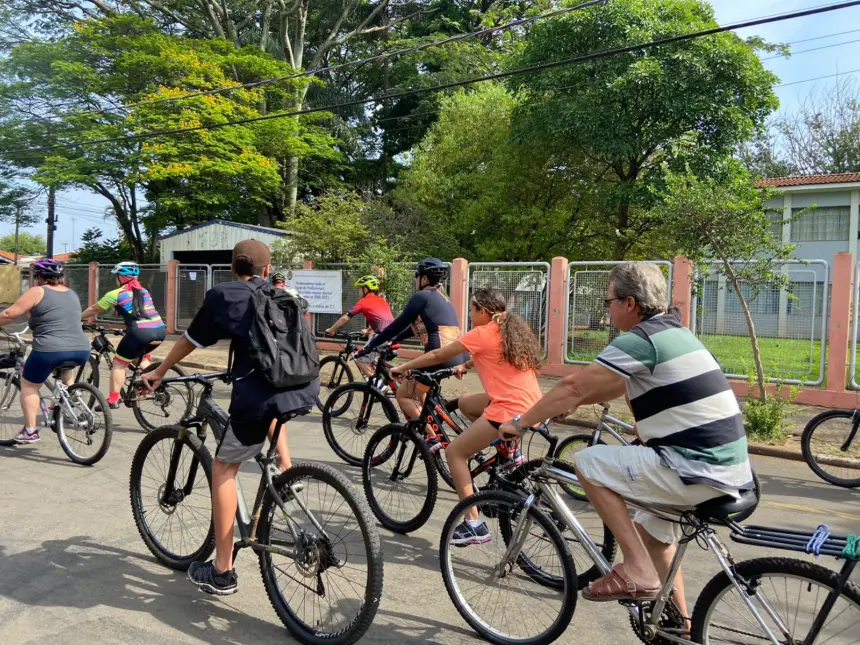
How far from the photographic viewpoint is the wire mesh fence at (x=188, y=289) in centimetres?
1993

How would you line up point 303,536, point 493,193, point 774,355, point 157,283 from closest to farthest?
1. point 303,536
2. point 774,355
3. point 493,193
4. point 157,283

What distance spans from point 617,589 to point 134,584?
2645mm

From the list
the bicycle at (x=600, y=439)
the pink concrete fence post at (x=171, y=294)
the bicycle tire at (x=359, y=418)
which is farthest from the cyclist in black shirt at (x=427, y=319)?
the pink concrete fence post at (x=171, y=294)

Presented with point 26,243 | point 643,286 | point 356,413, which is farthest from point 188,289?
point 26,243

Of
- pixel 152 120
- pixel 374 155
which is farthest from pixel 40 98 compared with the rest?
pixel 374 155

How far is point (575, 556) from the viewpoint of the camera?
3234 mm

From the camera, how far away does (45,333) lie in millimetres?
6191

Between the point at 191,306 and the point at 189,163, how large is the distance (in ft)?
19.5

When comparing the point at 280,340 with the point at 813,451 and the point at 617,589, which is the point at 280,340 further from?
the point at 813,451

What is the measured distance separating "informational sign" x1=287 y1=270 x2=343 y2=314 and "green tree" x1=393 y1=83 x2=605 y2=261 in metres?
4.30

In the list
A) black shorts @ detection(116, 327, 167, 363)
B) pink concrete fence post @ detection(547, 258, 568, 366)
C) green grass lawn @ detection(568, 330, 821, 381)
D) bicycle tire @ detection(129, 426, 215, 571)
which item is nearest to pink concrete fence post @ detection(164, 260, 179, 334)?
pink concrete fence post @ detection(547, 258, 568, 366)

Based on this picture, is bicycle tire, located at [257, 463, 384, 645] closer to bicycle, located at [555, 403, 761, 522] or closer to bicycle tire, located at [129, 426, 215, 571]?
bicycle tire, located at [129, 426, 215, 571]

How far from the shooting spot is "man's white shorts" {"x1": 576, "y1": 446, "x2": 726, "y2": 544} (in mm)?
2672

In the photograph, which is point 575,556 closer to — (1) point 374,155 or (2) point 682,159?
(2) point 682,159
